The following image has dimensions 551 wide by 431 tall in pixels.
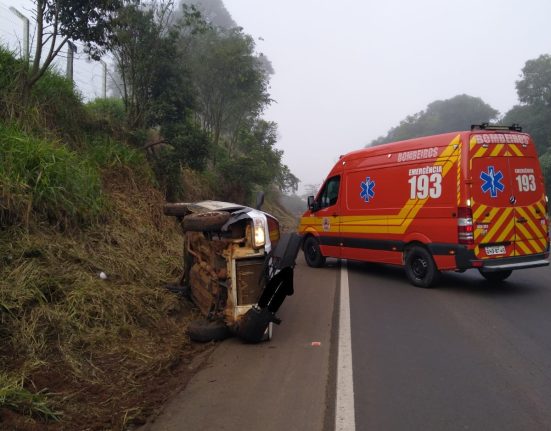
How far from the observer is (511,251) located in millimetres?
8203

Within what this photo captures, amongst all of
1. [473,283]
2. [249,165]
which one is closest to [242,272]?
[473,283]

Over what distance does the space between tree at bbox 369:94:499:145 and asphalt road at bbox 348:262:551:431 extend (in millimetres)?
56235

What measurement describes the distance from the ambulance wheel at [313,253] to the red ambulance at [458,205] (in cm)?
172

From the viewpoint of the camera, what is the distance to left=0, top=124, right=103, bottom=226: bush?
625 centimetres

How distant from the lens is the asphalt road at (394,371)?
12.3ft

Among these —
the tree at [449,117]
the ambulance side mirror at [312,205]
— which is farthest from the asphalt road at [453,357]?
the tree at [449,117]

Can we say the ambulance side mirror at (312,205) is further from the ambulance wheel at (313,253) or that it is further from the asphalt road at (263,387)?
the asphalt road at (263,387)

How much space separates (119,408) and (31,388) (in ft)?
2.38

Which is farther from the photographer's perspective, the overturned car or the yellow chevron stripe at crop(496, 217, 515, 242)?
the yellow chevron stripe at crop(496, 217, 515, 242)

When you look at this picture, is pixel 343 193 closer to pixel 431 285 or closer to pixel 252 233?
pixel 431 285

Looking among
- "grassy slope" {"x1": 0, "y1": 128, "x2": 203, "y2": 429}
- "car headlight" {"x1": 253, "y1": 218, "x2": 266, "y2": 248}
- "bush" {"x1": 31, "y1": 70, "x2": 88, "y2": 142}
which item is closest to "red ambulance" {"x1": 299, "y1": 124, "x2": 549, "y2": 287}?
"car headlight" {"x1": 253, "y1": 218, "x2": 266, "y2": 248}

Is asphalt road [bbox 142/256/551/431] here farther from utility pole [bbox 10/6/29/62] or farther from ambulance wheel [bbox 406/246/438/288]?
utility pole [bbox 10/6/29/62]

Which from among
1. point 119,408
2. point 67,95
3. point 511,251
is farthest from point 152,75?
point 119,408

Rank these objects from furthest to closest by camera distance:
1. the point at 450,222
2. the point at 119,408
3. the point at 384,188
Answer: the point at 384,188 → the point at 450,222 → the point at 119,408
